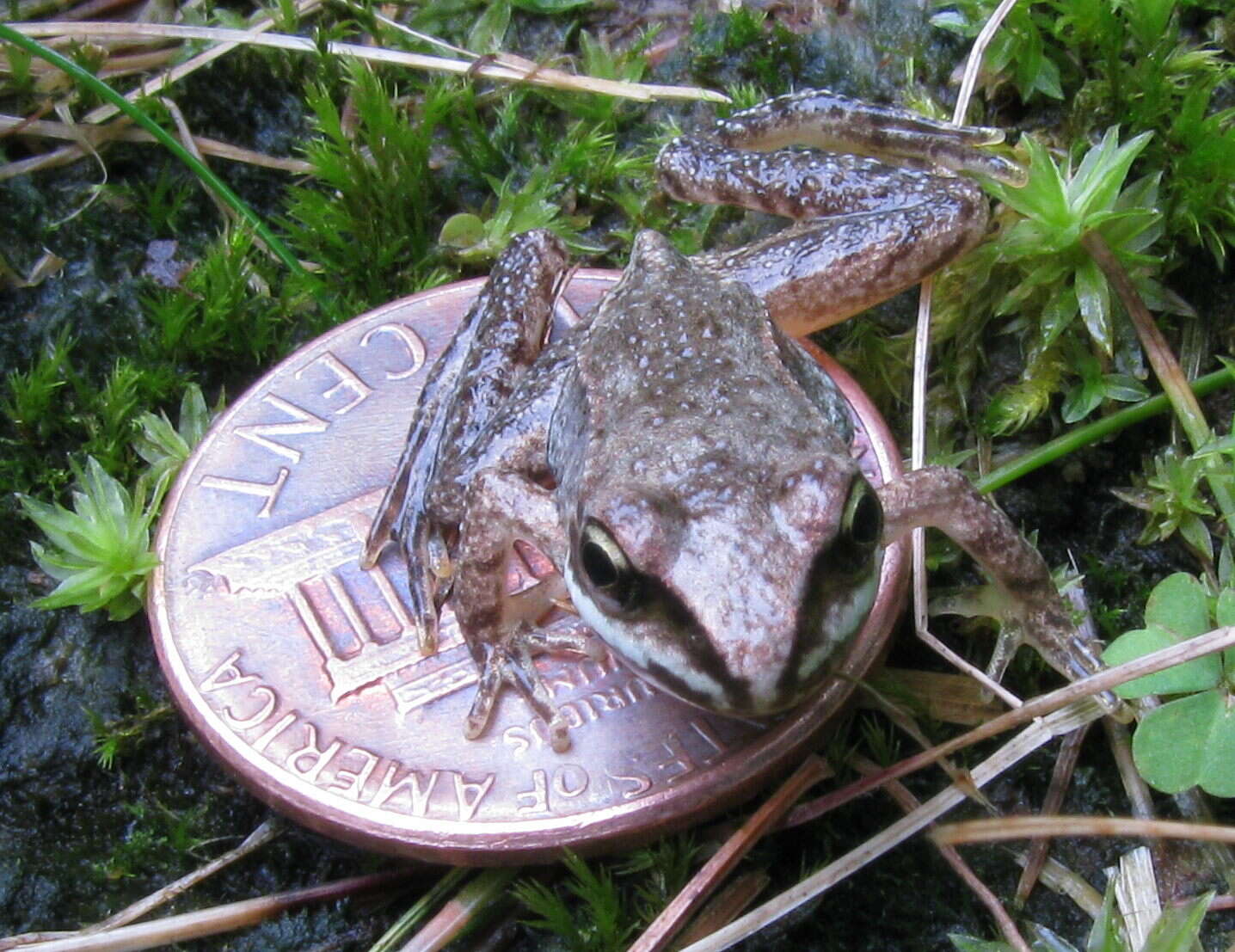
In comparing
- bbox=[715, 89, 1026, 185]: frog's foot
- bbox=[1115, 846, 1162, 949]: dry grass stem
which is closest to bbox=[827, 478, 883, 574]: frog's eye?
bbox=[1115, 846, 1162, 949]: dry grass stem

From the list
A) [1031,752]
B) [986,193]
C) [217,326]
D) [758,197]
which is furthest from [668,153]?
[1031,752]

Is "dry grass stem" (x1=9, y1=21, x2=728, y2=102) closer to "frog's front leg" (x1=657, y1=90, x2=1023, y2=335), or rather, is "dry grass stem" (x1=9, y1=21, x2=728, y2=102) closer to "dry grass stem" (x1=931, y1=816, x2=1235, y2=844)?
"frog's front leg" (x1=657, y1=90, x2=1023, y2=335)

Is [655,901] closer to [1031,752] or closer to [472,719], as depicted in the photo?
[472,719]

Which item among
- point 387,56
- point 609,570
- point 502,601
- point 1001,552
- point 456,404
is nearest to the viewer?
point 609,570

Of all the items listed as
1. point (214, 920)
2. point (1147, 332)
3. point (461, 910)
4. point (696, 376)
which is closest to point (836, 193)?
point (1147, 332)

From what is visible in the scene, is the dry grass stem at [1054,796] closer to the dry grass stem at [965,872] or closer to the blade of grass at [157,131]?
the dry grass stem at [965,872]

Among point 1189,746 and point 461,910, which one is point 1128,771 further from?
point 461,910
